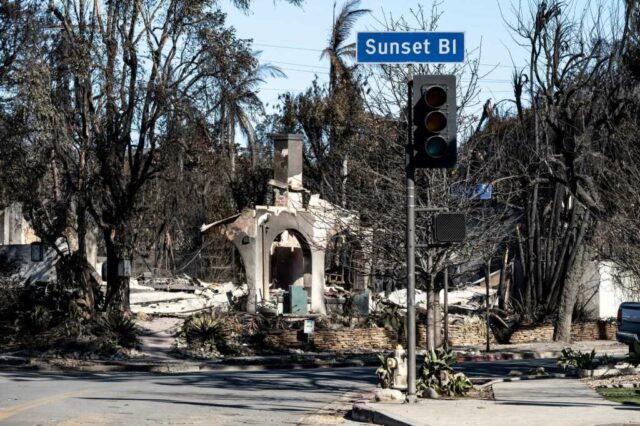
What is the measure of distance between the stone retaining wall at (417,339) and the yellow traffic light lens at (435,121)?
59.2 ft

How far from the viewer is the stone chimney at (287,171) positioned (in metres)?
37.7

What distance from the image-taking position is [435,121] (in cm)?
1392

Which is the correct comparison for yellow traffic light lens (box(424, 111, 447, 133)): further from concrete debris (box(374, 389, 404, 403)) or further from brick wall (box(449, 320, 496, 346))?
brick wall (box(449, 320, 496, 346))

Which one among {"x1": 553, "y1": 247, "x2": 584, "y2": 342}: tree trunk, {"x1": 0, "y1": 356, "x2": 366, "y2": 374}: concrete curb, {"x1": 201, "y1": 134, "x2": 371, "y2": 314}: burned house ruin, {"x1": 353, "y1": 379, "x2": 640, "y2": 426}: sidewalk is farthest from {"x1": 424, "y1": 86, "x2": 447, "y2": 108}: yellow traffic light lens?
{"x1": 201, "y1": 134, "x2": 371, "y2": 314}: burned house ruin

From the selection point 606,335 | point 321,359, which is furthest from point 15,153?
point 606,335

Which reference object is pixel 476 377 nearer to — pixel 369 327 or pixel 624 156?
pixel 624 156

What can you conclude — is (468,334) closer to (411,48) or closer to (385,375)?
(385,375)

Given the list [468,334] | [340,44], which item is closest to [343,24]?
[340,44]

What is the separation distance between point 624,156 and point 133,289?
68.2 ft

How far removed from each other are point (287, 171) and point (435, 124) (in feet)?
80.9

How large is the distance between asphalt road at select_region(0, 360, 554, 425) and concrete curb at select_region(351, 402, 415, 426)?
279mm

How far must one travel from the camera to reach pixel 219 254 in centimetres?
4103

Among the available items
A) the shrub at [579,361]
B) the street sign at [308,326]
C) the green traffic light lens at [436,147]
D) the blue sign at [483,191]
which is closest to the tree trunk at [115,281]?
the street sign at [308,326]

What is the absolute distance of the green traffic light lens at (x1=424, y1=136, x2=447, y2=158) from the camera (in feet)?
Answer: 45.5
